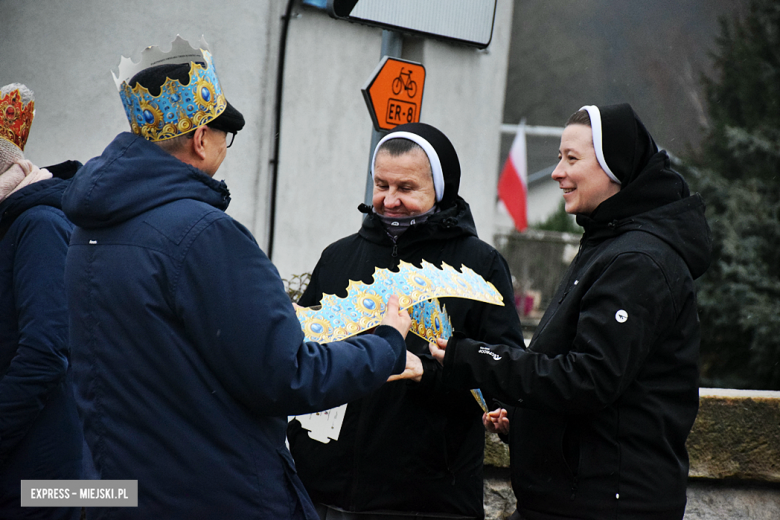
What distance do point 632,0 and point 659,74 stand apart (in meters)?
4.66

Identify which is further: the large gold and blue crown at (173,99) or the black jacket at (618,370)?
the black jacket at (618,370)

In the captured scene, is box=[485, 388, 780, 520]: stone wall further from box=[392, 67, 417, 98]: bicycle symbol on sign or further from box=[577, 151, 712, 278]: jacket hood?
box=[392, 67, 417, 98]: bicycle symbol on sign

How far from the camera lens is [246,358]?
5.54 feet

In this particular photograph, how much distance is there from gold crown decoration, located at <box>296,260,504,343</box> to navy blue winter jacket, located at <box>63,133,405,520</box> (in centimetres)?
27

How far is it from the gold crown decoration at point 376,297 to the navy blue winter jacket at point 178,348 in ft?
0.87

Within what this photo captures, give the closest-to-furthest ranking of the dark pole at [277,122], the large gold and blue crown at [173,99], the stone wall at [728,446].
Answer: the large gold and blue crown at [173,99] < the stone wall at [728,446] < the dark pole at [277,122]

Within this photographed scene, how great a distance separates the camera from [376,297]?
2.14 m

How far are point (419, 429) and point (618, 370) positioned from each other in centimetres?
73

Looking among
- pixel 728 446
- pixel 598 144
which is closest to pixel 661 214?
pixel 598 144

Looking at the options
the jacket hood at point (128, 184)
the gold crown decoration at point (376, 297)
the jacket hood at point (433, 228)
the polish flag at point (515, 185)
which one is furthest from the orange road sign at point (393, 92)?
the polish flag at point (515, 185)

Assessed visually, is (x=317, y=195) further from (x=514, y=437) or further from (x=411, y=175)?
(x=514, y=437)

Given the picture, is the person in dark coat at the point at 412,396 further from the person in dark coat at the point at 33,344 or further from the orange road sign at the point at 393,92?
the person in dark coat at the point at 33,344

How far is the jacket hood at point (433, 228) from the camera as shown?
2670 millimetres

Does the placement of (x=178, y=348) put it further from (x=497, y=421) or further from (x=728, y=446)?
(x=728, y=446)
